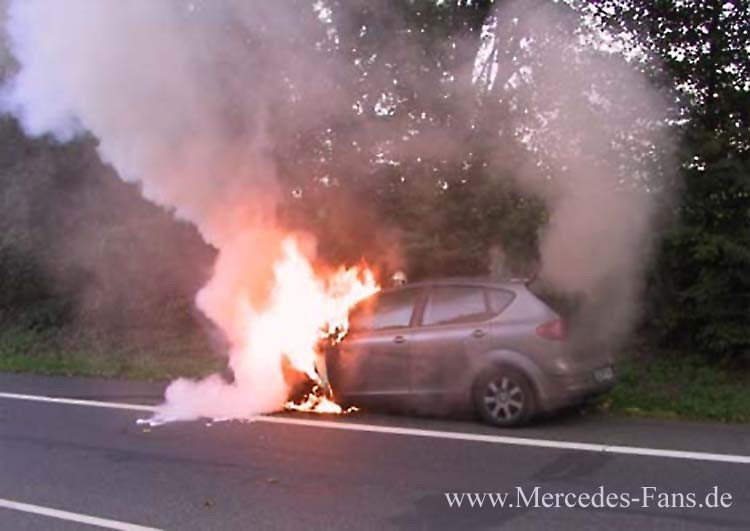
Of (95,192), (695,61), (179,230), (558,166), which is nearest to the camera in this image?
(558,166)

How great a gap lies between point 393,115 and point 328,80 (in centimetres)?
83

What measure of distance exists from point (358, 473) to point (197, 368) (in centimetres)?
629

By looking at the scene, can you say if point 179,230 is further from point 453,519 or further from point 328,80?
point 453,519

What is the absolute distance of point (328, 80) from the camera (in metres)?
8.29

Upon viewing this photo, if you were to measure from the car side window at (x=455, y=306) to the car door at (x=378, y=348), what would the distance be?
0.61ft

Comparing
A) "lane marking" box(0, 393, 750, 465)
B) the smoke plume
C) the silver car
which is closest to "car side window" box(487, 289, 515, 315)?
the silver car

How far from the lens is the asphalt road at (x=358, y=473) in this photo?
16.2ft

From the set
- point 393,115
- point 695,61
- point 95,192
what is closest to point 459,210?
point 393,115

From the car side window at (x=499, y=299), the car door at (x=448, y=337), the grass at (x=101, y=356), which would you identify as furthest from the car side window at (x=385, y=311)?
the grass at (x=101, y=356)

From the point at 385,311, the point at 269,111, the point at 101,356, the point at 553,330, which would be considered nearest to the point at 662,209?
the point at 553,330

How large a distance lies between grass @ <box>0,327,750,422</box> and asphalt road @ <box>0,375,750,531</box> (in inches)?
24.6

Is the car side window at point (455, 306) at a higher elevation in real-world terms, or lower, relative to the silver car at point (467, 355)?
higher

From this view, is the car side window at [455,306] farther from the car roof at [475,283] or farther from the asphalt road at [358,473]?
the asphalt road at [358,473]

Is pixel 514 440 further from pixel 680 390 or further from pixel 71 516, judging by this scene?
Result: pixel 71 516
